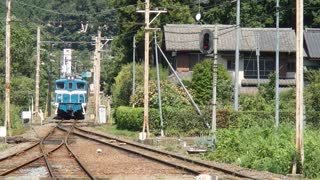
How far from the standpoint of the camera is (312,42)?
62750 millimetres

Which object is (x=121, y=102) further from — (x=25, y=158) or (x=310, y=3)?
(x=25, y=158)

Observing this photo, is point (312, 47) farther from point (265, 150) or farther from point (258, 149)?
point (265, 150)

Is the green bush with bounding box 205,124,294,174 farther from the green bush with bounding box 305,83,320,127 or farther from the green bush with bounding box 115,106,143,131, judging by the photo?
the green bush with bounding box 115,106,143,131

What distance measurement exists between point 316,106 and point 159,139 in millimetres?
9082

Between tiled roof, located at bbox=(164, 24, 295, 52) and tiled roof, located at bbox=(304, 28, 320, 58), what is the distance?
4.04 ft

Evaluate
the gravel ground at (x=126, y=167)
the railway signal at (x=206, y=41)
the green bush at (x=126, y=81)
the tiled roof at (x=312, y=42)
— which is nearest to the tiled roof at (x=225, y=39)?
the tiled roof at (x=312, y=42)

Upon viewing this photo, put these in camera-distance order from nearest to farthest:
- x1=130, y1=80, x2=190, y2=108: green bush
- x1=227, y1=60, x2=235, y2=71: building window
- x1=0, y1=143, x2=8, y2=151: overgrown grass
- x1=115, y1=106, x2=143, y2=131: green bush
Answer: x1=0, y1=143, x2=8, y2=151: overgrown grass, x1=115, y1=106, x2=143, y2=131: green bush, x1=130, y1=80, x2=190, y2=108: green bush, x1=227, y1=60, x2=235, y2=71: building window

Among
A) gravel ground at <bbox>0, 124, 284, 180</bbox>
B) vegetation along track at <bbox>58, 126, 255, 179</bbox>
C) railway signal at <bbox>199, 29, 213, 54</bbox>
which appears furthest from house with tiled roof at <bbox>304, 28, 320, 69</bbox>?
railway signal at <bbox>199, 29, 213, 54</bbox>

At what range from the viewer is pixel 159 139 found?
34156 mm

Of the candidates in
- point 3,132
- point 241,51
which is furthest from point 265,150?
point 241,51

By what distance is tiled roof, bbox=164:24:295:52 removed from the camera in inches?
2404

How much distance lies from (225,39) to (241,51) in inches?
70.0

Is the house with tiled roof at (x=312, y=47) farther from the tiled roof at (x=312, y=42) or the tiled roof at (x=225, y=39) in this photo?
the tiled roof at (x=225, y=39)

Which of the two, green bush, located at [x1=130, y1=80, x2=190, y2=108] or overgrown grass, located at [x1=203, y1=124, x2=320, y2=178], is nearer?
overgrown grass, located at [x1=203, y1=124, x2=320, y2=178]
